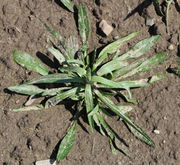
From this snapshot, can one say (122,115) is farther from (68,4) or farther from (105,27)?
(68,4)

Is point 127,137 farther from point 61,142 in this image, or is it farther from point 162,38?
point 162,38

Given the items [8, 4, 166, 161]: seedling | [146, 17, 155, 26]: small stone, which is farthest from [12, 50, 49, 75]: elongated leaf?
[146, 17, 155, 26]: small stone

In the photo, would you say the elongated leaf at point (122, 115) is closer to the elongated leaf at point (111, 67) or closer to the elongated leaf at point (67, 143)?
the elongated leaf at point (111, 67)

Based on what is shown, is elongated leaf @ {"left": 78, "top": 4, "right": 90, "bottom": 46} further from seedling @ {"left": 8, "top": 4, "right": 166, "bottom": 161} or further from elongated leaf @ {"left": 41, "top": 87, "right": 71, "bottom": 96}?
elongated leaf @ {"left": 41, "top": 87, "right": 71, "bottom": 96}

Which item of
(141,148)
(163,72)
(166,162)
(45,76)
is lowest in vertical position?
(166,162)

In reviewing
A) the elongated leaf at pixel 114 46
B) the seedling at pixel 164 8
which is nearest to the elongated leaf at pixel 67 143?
the elongated leaf at pixel 114 46

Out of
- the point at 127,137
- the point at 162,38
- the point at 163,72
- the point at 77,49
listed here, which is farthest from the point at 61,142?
the point at 162,38

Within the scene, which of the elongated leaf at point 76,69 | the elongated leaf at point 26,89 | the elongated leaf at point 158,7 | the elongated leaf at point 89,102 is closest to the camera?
the elongated leaf at point 76,69
